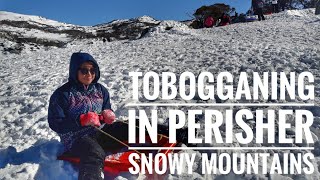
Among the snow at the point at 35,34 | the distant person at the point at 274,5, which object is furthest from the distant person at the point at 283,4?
the snow at the point at 35,34

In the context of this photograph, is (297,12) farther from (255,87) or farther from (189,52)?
(255,87)

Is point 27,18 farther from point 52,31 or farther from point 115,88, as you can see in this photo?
point 115,88

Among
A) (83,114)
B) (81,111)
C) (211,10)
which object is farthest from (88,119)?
(211,10)

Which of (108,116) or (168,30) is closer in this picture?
(108,116)

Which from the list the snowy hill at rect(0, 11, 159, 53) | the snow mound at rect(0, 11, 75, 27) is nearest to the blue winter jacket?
the snowy hill at rect(0, 11, 159, 53)

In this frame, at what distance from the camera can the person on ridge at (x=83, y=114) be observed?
4.15 meters

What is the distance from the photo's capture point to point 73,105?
173 inches

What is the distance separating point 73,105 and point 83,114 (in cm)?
23

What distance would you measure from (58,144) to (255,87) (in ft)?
12.7

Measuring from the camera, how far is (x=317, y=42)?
34.9ft

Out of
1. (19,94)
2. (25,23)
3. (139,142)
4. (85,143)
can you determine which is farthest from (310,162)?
(25,23)

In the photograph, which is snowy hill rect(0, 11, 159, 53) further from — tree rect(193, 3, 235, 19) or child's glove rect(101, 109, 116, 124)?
child's glove rect(101, 109, 116, 124)

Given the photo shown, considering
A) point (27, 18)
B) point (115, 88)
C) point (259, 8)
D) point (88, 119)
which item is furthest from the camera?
point (27, 18)

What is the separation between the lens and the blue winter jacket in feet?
14.0
